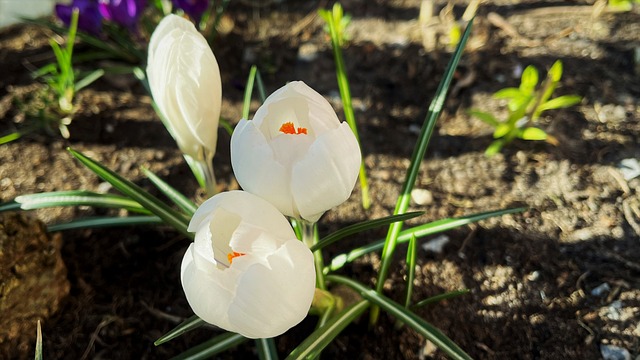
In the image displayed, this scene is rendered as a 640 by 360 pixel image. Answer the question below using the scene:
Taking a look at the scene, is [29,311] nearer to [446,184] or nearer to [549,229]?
[446,184]

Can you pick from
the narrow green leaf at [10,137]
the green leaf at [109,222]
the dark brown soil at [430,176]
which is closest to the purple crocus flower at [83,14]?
the dark brown soil at [430,176]

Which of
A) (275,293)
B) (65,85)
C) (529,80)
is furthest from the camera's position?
(65,85)

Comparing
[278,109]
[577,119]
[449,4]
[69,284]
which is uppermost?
[278,109]

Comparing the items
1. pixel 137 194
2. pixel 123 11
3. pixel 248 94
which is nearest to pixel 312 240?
pixel 137 194

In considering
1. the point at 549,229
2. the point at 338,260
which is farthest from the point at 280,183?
the point at 549,229

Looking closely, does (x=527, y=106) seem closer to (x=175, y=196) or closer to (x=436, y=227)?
(x=436, y=227)

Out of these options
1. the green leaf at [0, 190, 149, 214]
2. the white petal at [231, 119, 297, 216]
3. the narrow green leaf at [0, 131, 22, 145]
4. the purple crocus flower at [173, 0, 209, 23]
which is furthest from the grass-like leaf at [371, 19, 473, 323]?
the narrow green leaf at [0, 131, 22, 145]
